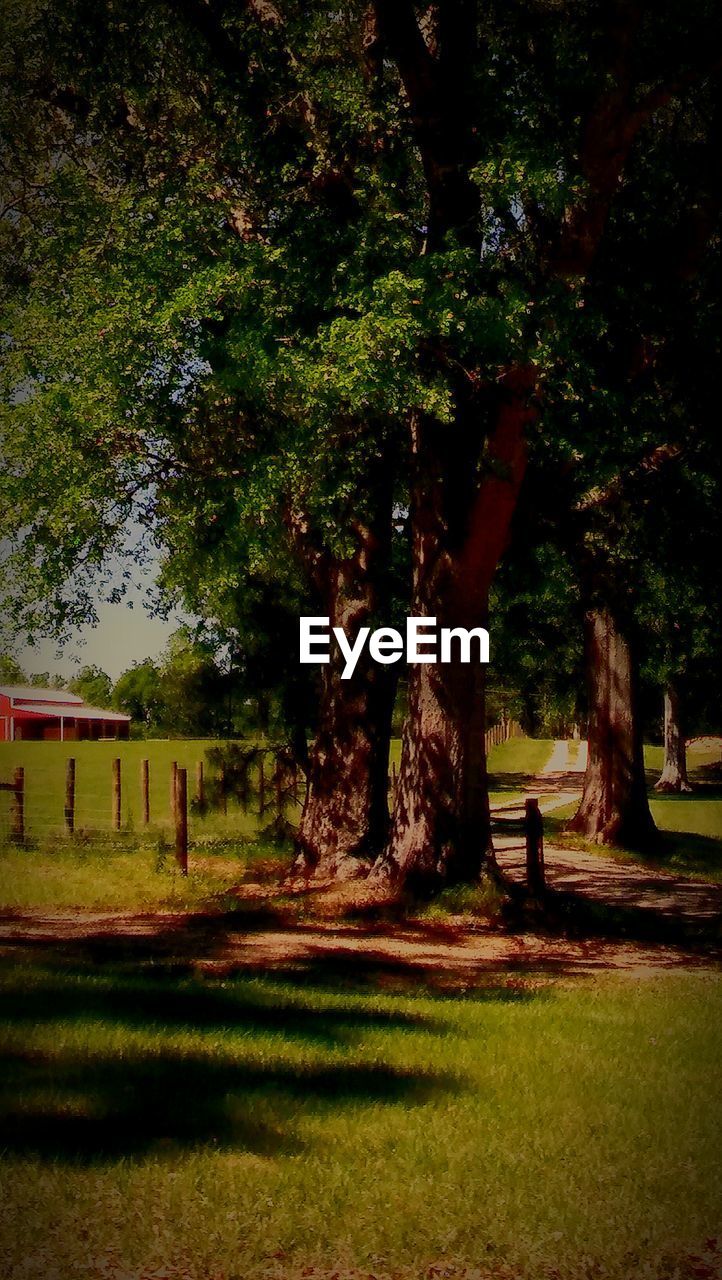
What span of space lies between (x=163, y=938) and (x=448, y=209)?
865 cm

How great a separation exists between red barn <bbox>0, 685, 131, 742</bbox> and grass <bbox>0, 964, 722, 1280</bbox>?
64.3 m

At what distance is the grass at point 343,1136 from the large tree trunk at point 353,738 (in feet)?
24.5

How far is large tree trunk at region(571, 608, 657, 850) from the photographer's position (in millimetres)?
25016

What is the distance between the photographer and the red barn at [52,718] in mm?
75688

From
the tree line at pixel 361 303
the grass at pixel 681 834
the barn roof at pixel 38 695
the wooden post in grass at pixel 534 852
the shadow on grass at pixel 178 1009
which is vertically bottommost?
the grass at pixel 681 834

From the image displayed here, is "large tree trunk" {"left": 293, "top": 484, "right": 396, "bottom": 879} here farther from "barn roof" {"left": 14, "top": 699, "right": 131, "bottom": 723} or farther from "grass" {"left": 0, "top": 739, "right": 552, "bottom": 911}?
"barn roof" {"left": 14, "top": 699, "right": 131, "bottom": 723}

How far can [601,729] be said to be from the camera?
25.3m

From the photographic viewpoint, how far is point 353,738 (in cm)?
1775

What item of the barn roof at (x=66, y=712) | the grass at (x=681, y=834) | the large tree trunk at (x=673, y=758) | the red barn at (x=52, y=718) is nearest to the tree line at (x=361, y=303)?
the grass at (x=681, y=834)

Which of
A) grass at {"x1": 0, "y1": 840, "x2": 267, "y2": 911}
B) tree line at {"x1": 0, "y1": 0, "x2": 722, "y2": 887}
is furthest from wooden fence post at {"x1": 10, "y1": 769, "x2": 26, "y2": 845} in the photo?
tree line at {"x1": 0, "y1": 0, "x2": 722, "y2": 887}

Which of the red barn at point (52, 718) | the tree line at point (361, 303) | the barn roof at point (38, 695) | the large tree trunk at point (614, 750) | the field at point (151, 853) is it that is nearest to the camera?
the tree line at point (361, 303)

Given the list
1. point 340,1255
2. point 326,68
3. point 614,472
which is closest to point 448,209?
point 326,68

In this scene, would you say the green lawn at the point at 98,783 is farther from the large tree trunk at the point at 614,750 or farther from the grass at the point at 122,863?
the large tree trunk at the point at 614,750

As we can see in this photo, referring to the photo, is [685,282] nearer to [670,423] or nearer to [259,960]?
[670,423]
